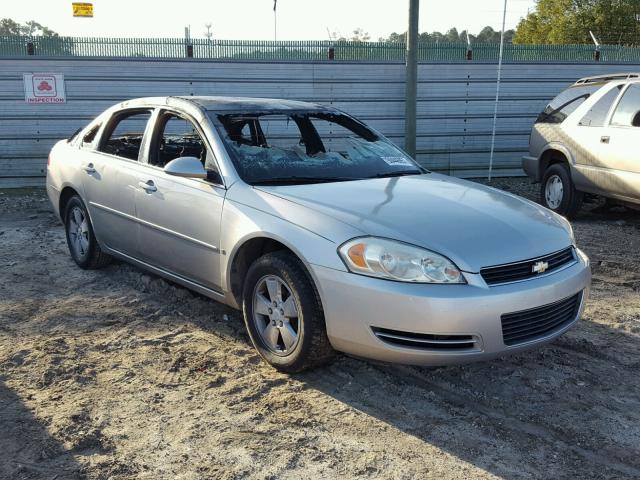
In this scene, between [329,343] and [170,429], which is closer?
[170,429]

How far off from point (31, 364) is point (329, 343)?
1.85 m

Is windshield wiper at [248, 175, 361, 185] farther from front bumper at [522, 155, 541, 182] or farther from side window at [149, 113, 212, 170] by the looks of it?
front bumper at [522, 155, 541, 182]

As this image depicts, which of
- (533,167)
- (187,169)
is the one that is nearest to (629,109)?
(533,167)

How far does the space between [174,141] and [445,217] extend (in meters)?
→ 2.27

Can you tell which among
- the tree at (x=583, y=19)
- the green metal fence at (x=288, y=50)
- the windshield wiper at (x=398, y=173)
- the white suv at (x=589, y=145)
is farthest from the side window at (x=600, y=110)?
the tree at (x=583, y=19)

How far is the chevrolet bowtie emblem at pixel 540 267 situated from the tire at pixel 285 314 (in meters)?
1.16

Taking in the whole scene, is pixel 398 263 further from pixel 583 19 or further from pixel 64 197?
pixel 583 19

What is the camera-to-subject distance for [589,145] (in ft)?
26.7

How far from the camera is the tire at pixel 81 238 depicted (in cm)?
591

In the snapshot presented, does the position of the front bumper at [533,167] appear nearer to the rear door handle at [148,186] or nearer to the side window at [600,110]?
the side window at [600,110]

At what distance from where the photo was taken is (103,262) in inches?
238

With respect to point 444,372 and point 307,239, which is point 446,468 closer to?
point 444,372

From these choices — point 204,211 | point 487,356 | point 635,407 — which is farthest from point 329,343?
point 635,407

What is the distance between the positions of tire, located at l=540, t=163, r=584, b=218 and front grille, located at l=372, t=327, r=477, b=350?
576 centimetres
